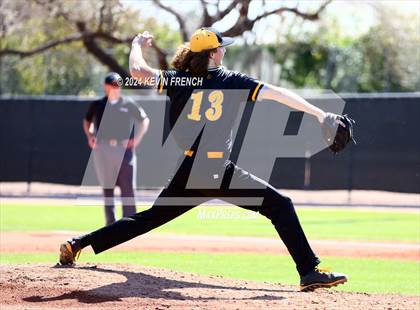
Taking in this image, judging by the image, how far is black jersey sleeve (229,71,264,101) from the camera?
6879mm

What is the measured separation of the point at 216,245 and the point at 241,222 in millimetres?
4083

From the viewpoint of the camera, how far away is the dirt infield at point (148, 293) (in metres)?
6.47

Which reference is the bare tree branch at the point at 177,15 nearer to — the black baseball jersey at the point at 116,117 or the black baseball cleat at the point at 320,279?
the black baseball jersey at the point at 116,117

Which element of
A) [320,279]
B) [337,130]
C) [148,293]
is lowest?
[148,293]

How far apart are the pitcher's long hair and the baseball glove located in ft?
3.99

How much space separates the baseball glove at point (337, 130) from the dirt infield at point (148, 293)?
1347mm

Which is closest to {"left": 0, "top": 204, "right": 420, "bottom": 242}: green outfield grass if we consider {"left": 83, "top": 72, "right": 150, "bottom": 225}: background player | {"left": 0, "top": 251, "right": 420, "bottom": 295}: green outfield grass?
{"left": 83, "top": 72, "right": 150, "bottom": 225}: background player

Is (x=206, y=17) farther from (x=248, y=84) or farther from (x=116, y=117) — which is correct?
(x=248, y=84)

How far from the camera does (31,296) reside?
6746 millimetres

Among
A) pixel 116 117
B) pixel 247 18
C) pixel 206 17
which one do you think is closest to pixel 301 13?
pixel 247 18

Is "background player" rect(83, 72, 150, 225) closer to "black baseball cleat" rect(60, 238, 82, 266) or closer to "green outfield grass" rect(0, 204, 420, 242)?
"green outfield grass" rect(0, 204, 420, 242)

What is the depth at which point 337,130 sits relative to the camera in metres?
6.63

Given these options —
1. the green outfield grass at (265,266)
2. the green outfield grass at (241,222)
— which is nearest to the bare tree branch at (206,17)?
the green outfield grass at (241,222)

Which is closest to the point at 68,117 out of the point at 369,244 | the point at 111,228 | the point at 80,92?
the point at 80,92
